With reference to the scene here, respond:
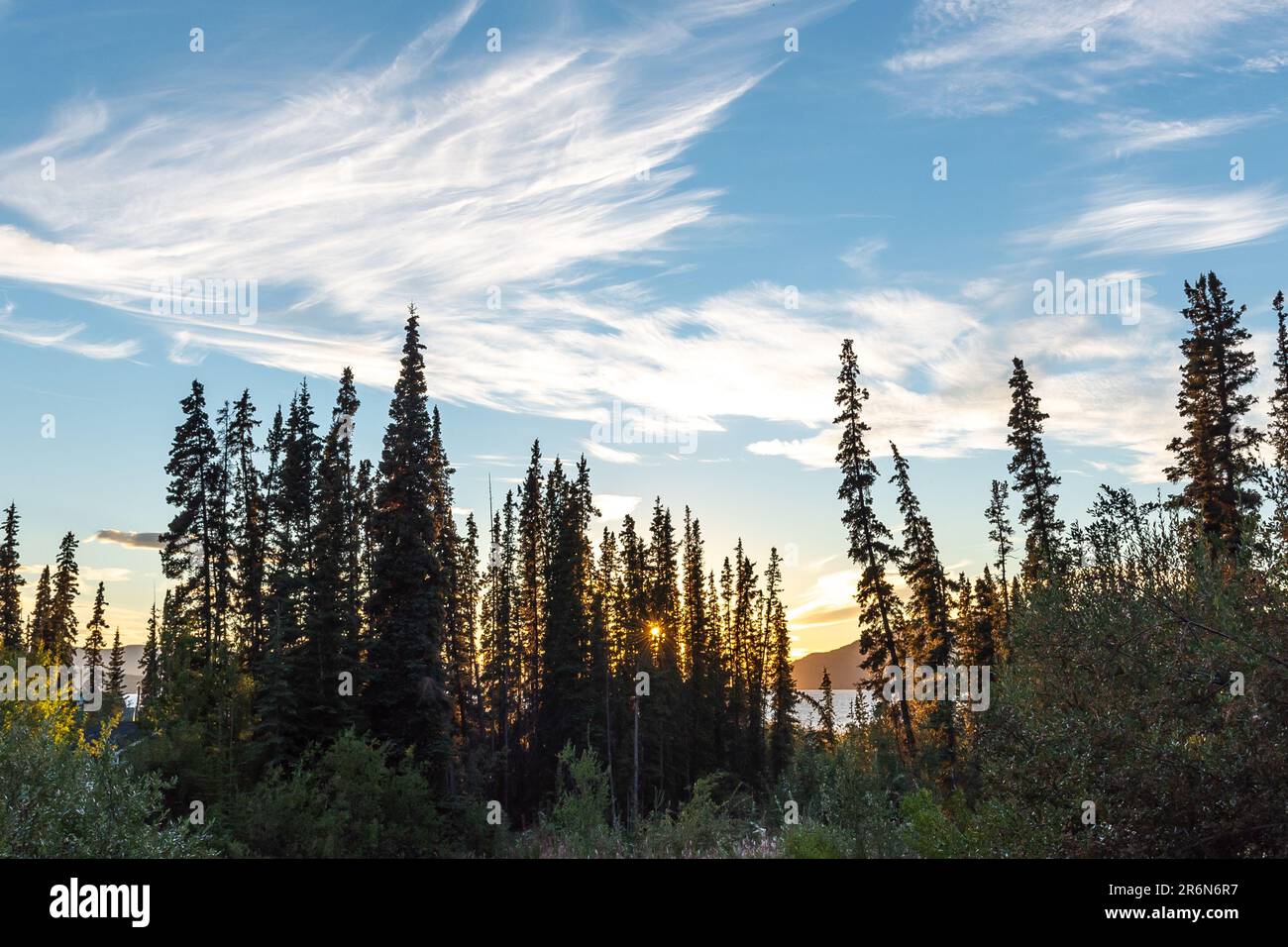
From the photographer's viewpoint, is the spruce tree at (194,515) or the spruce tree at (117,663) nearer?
the spruce tree at (194,515)

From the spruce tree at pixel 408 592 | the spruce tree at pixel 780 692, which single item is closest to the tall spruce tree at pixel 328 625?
the spruce tree at pixel 408 592

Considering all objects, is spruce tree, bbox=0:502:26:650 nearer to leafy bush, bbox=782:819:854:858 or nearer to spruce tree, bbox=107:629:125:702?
spruce tree, bbox=107:629:125:702

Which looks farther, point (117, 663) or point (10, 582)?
point (117, 663)

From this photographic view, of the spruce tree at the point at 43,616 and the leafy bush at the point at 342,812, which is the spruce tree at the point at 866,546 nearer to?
the leafy bush at the point at 342,812

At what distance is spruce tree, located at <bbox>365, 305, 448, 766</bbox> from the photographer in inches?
1532

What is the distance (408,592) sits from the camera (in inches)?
1587

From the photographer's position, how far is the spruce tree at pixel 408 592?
38906mm

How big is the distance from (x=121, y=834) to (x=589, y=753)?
20154 mm

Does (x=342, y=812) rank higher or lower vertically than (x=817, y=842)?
lower

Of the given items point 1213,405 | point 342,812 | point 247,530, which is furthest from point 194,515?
point 1213,405

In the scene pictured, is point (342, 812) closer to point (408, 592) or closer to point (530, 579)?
point (408, 592)

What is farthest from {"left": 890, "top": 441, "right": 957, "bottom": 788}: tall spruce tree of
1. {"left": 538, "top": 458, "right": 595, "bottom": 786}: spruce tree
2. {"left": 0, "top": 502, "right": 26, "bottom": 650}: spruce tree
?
{"left": 0, "top": 502, "right": 26, "bottom": 650}: spruce tree

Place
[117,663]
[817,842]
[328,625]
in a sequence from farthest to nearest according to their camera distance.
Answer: [117,663] → [328,625] → [817,842]
